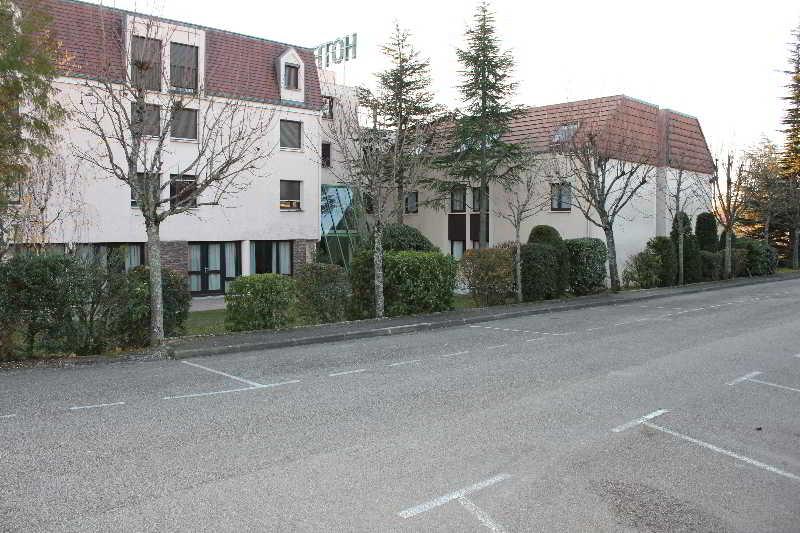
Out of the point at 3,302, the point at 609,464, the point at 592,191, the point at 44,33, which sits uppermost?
the point at 44,33

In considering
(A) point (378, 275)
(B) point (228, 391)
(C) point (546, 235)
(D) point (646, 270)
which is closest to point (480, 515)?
(B) point (228, 391)

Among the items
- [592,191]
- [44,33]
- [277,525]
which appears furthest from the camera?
[592,191]

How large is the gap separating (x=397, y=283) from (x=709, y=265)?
65.3 feet

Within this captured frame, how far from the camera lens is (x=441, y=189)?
33.7m

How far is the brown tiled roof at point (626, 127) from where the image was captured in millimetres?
29391

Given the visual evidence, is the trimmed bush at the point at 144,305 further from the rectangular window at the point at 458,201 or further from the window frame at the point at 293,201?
the rectangular window at the point at 458,201

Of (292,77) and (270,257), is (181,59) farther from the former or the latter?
(270,257)

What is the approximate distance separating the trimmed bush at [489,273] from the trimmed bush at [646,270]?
9.70 m

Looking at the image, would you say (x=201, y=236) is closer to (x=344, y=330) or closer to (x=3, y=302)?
(x=344, y=330)

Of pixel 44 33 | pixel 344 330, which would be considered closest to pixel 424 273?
pixel 344 330

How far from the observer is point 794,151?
43.5 meters

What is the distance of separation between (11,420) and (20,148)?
9.16 m

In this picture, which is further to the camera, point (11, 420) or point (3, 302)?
point (3, 302)

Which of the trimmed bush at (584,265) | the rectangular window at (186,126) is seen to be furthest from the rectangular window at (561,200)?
the rectangular window at (186,126)
